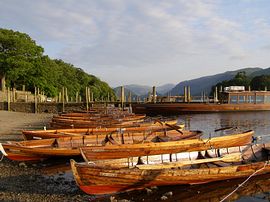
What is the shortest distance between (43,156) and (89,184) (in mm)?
5483

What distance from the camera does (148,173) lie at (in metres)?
10.1

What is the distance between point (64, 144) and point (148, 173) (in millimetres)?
6623

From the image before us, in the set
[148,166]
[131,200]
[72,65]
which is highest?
[72,65]

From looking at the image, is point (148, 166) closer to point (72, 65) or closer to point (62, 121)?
point (62, 121)

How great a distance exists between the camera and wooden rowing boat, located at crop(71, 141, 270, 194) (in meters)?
9.56

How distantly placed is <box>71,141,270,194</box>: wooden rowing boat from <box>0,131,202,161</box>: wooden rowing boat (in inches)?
157

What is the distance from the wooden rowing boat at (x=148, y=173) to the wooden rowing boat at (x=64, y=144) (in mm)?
3998

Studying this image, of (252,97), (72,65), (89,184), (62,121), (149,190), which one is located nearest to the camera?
(89,184)

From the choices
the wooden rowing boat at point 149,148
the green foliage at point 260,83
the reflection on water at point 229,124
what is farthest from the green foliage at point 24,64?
the green foliage at point 260,83

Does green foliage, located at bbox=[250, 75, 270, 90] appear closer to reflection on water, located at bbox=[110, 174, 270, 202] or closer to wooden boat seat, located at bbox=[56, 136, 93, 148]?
wooden boat seat, located at bbox=[56, 136, 93, 148]

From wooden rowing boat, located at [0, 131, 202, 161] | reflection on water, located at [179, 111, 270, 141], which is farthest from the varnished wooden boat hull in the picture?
wooden rowing boat, located at [0, 131, 202, 161]

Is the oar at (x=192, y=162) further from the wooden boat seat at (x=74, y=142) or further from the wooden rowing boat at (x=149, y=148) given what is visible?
the wooden boat seat at (x=74, y=142)

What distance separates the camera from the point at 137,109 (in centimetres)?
5069

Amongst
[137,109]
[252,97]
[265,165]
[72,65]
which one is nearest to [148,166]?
[265,165]
